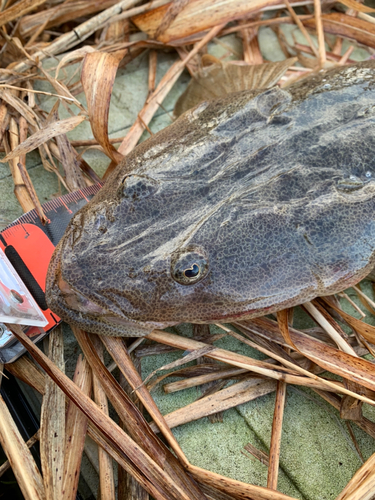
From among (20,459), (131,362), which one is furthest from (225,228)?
(20,459)

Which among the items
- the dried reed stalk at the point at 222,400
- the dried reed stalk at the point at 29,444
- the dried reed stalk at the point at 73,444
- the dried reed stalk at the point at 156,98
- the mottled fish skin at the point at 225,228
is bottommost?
the dried reed stalk at the point at 222,400

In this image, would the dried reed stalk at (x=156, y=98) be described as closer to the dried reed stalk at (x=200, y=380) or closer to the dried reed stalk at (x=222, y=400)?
the dried reed stalk at (x=200, y=380)

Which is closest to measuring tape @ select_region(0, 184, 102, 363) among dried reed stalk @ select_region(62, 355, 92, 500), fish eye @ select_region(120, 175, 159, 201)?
dried reed stalk @ select_region(62, 355, 92, 500)

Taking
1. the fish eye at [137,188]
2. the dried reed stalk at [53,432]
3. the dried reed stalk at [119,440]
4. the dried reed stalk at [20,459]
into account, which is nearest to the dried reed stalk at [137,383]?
the dried reed stalk at [119,440]

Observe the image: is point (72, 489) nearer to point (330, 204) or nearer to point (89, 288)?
point (89, 288)

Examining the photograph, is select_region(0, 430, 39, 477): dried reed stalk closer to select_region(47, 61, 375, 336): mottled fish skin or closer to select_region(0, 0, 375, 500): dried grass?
select_region(0, 0, 375, 500): dried grass

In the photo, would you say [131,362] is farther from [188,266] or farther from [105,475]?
[188,266]

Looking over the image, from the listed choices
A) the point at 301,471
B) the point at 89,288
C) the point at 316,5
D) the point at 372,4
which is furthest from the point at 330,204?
the point at 372,4
